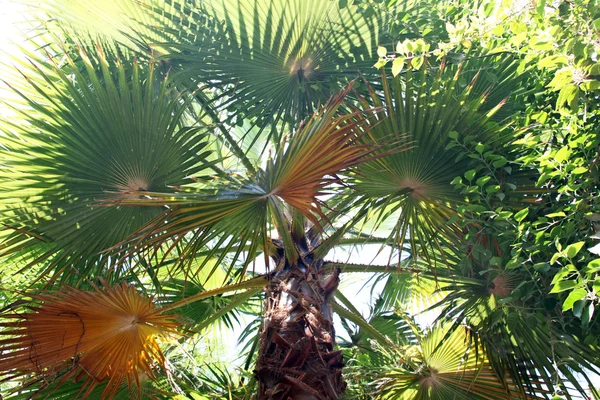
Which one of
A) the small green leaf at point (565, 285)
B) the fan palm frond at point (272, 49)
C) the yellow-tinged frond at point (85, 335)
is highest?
the fan palm frond at point (272, 49)

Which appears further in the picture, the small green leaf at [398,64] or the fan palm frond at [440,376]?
the fan palm frond at [440,376]

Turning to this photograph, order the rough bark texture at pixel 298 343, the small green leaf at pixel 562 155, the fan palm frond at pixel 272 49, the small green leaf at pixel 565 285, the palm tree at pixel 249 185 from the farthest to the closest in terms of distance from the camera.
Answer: the fan palm frond at pixel 272 49 < the rough bark texture at pixel 298 343 < the palm tree at pixel 249 185 < the small green leaf at pixel 562 155 < the small green leaf at pixel 565 285

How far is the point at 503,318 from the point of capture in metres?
2.73

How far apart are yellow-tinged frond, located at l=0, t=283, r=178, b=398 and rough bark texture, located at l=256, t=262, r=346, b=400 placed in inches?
19.3

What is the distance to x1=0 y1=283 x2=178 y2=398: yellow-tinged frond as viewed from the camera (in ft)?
7.73

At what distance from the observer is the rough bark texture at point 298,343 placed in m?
2.49

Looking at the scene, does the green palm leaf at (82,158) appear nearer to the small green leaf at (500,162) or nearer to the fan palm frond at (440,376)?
the small green leaf at (500,162)

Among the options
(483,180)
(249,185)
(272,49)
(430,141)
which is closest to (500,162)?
(483,180)

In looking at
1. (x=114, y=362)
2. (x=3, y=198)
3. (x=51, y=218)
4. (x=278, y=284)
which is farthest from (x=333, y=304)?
(x=3, y=198)

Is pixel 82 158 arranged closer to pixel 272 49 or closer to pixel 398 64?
pixel 272 49

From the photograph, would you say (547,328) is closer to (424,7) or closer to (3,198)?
(424,7)

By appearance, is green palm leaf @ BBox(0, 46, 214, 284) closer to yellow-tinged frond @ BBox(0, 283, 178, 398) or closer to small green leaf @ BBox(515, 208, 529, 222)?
yellow-tinged frond @ BBox(0, 283, 178, 398)

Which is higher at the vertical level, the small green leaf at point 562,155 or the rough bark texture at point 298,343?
the small green leaf at point 562,155

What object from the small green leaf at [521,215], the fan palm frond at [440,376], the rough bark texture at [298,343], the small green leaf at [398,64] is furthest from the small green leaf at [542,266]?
the fan palm frond at [440,376]
